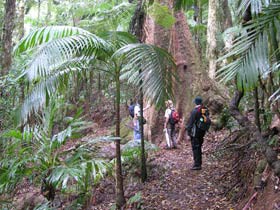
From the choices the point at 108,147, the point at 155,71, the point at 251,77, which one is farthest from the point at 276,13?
the point at 108,147

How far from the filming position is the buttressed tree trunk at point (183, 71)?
30.3 feet

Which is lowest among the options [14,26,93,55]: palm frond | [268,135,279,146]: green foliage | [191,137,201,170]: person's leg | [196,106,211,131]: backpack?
[191,137,201,170]: person's leg

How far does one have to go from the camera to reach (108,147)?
10141 mm

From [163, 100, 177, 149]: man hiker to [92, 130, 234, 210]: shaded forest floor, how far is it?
0.41 m

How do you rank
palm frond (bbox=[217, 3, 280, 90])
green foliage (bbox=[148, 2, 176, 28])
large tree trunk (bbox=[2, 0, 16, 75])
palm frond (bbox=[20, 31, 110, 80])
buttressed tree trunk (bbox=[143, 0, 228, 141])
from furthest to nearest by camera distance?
buttressed tree trunk (bbox=[143, 0, 228, 141]), large tree trunk (bbox=[2, 0, 16, 75]), green foliage (bbox=[148, 2, 176, 28]), palm frond (bbox=[20, 31, 110, 80]), palm frond (bbox=[217, 3, 280, 90])

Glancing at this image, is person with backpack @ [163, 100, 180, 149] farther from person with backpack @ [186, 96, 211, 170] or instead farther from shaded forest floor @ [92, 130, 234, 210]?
person with backpack @ [186, 96, 211, 170]

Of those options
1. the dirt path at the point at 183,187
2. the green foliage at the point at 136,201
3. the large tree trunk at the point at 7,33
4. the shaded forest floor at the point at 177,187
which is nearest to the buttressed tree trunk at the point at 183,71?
the shaded forest floor at the point at 177,187

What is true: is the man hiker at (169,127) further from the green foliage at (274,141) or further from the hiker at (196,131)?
the green foliage at (274,141)

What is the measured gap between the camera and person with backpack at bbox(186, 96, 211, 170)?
6.69 metres

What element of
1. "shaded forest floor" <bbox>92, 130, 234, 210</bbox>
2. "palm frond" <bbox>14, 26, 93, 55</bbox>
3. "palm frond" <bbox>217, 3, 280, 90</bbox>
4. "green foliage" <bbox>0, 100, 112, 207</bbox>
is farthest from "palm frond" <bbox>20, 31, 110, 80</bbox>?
"shaded forest floor" <bbox>92, 130, 234, 210</bbox>

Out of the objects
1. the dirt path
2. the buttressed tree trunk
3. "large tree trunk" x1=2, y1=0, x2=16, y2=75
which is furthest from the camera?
the buttressed tree trunk

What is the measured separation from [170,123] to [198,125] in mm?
1696

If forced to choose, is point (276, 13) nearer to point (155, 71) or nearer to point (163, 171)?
point (155, 71)

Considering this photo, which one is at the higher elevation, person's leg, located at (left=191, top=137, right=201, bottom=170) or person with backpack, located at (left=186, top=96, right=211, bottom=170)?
person with backpack, located at (left=186, top=96, right=211, bottom=170)
